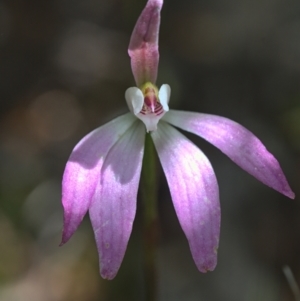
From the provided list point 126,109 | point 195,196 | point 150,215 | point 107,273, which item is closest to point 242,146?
point 195,196

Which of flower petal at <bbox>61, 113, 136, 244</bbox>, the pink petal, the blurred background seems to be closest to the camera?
flower petal at <bbox>61, 113, 136, 244</bbox>

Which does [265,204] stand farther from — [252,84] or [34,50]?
[34,50]

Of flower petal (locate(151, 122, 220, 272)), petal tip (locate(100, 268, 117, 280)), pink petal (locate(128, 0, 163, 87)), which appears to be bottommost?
petal tip (locate(100, 268, 117, 280))

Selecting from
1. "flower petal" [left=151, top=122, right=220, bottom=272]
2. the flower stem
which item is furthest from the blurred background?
"flower petal" [left=151, top=122, right=220, bottom=272]

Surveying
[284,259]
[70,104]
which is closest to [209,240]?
[284,259]

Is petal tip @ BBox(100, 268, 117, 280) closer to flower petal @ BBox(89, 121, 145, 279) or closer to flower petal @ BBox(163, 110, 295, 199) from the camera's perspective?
flower petal @ BBox(89, 121, 145, 279)
